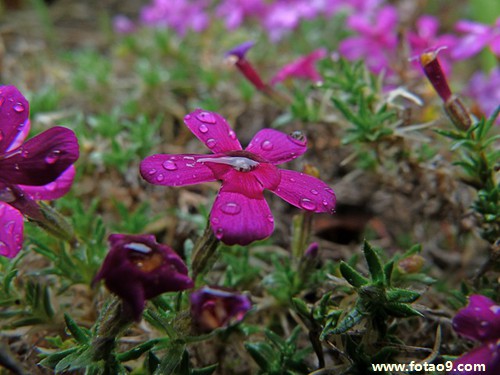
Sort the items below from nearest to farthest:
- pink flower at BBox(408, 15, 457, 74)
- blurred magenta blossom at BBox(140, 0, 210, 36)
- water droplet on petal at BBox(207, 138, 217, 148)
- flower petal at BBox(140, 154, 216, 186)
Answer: flower petal at BBox(140, 154, 216, 186) → water droplet on petal at BBox(207, 138, 217, 148) → pink flower at BBox(408, 15, 457, 74) → blurred magenta blossom at BBox(140, 0, 210, 36)

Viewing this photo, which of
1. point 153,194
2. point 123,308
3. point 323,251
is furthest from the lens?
point 153,194

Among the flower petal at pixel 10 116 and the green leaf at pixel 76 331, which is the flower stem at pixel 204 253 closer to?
the green leaf at pixel 76 331

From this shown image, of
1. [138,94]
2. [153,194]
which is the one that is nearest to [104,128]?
[153,194]

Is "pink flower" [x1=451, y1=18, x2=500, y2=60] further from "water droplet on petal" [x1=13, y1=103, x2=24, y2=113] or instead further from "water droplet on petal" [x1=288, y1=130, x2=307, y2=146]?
"water droplet on petal" [x1=13, y1=103, x2=24, y2=113]

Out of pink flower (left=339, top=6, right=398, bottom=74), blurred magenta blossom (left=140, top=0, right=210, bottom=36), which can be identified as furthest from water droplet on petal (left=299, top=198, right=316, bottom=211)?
blurred magenta blossom (left=140, top=0, right=210, bottom=36)

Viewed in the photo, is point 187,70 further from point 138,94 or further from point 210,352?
point 210,352

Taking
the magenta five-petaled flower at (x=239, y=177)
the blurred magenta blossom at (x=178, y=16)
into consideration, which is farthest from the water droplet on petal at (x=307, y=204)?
the blurred magenta blossom at (x=178, y=16)
